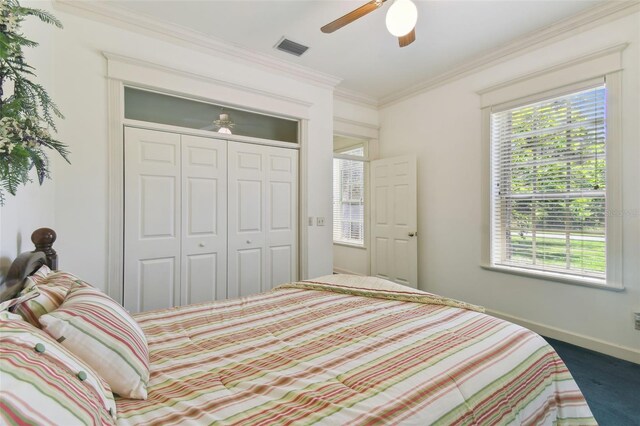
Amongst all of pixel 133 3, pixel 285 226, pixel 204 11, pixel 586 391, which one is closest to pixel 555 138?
pixel 586 391

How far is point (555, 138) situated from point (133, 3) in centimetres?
383

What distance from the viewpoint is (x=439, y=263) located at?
3.65 metres

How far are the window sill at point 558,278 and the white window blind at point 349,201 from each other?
7.39ft

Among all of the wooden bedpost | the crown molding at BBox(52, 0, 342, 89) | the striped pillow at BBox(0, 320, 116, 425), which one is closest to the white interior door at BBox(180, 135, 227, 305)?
the crown molding at BBox(52, 0, 342, 89)

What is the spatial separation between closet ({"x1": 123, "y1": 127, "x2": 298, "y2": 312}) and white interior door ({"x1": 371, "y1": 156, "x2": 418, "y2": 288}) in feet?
4.46

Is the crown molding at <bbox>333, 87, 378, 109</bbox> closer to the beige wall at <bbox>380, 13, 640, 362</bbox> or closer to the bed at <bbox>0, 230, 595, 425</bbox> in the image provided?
the beige wall at <bbox>380, 13, 640, 362</bbox>

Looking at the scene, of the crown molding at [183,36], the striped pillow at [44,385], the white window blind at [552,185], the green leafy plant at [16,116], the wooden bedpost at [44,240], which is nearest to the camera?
the striped pillow at [44,385]

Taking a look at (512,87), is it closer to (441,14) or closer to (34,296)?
(441,14)

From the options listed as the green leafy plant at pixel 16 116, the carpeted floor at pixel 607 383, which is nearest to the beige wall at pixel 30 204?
the green leafy plant at pixel 16 116

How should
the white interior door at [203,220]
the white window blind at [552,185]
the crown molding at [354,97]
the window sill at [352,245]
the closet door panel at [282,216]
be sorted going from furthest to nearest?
the window sill at [352,245], the crown molding at [354,97], the closet door panel at [282,216], the white interior door at [203,220], the white window blind at [552,185]

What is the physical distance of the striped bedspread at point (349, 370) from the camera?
0.82 meters

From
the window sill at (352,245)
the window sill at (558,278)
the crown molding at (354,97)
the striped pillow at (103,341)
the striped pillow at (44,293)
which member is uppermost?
the crown molding at (354,97)

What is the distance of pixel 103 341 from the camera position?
92 centimetres

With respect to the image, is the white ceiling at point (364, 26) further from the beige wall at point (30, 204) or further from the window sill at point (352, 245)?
the window sill at point (352, 245)
